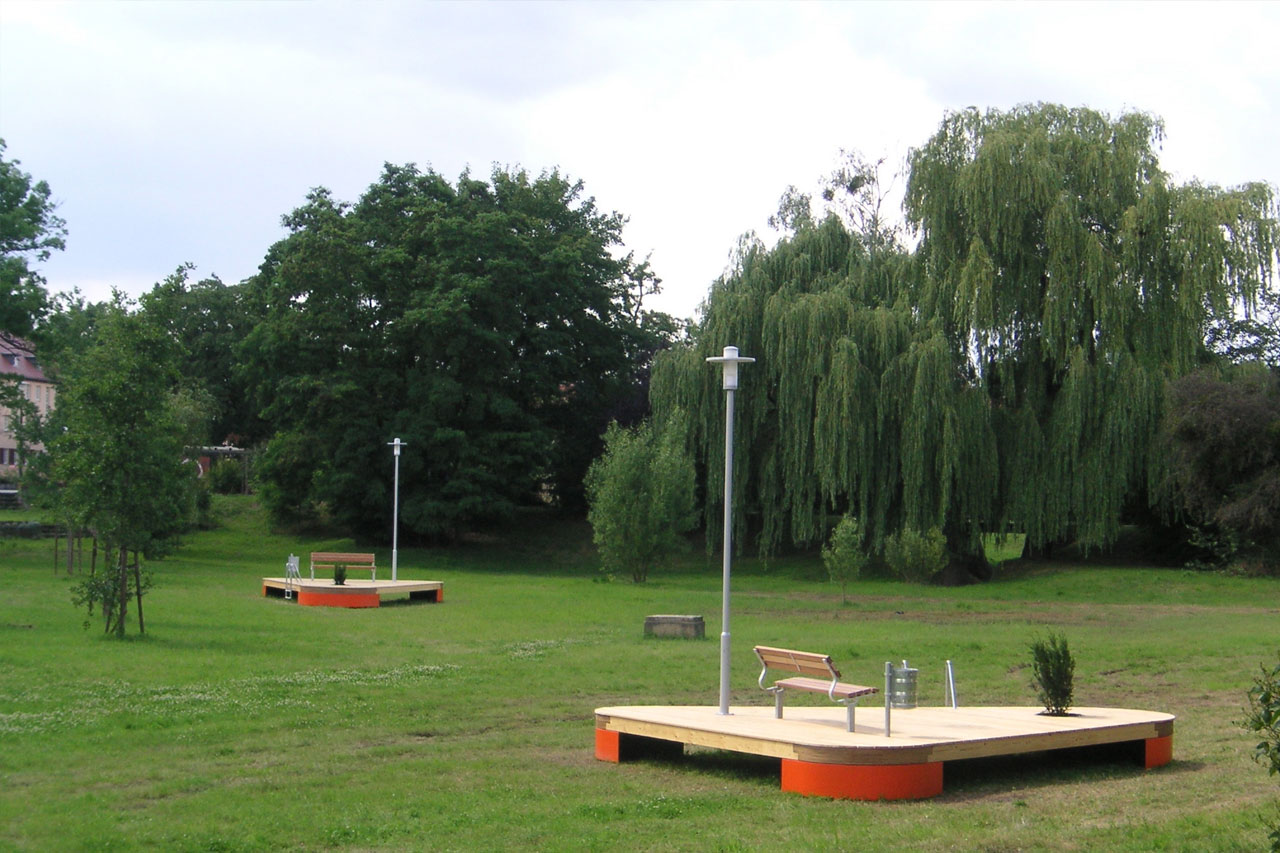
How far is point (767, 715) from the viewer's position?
35.9 feet

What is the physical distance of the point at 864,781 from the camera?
28.7 ft

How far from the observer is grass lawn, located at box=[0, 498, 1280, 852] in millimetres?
7621

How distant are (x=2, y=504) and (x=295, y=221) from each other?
969 inches

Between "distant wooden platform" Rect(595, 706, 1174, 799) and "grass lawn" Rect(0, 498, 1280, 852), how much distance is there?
0.24 m

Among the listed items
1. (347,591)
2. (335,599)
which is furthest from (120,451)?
(347,591)

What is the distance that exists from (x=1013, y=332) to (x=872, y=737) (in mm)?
25815

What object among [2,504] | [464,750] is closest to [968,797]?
[464,750]

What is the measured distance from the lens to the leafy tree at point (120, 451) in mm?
18156

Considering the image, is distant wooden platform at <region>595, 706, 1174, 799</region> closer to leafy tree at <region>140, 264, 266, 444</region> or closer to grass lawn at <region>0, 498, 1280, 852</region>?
grass lawn at <region>0, 498, 1280, 852</region>

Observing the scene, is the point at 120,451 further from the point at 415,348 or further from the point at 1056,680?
the point at 415,348

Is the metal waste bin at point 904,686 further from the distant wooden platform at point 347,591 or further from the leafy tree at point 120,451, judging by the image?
the distant wooden platform at point 347,591

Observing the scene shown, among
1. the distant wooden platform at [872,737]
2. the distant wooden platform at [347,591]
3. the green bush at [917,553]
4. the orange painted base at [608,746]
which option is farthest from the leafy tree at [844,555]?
the orange painted base at [608,746]

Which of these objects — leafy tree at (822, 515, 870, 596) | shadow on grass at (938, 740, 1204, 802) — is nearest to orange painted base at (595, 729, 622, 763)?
shadow on grass at (938, 740, 1204, 802)

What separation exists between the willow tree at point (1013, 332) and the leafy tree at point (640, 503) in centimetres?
388
